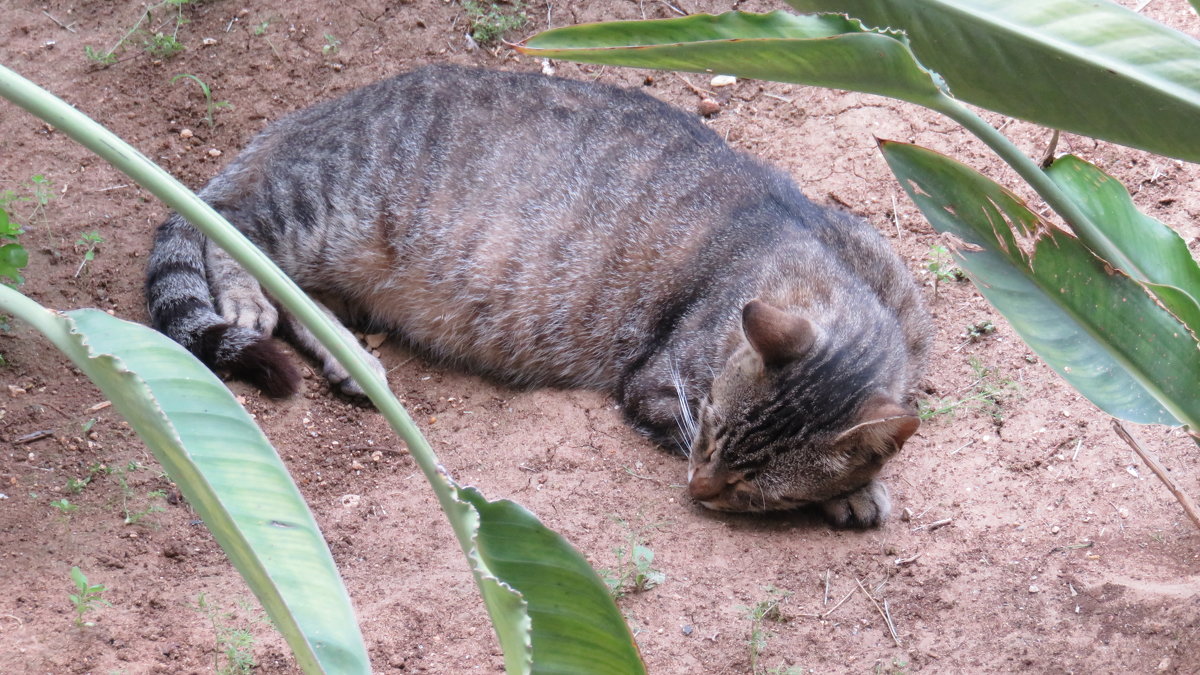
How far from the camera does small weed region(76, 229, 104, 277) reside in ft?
11.7

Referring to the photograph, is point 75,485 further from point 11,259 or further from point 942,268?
point 942,268

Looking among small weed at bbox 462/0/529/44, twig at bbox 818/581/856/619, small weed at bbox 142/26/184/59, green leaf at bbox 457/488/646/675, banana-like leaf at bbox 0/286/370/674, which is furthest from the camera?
small weed at bbox 462/0/529/44

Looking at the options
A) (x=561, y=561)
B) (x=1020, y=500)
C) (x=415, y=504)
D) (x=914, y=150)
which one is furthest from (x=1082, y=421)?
(x=561, y=561)

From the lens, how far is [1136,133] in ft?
5.21

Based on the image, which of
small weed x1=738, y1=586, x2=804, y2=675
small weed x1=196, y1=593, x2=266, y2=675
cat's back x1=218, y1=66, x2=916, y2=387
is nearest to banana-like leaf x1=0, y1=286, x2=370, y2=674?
small weed x1=196, y1=593, x2=266, y2=675

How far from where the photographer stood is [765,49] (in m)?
1.46

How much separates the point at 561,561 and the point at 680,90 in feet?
12.4

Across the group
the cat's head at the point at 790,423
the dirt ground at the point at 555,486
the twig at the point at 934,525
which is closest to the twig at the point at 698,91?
the dirt ground at the point at 555,486

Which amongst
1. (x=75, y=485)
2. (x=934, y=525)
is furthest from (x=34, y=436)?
(x=934, y=525)

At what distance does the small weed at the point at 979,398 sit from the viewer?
10.8ft

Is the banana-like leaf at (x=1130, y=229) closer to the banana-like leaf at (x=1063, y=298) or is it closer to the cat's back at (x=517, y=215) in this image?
the banana-like leaf at (x=1063, y=298)

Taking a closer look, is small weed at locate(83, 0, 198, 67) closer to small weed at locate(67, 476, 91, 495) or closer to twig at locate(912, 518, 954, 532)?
small weed at locate(67, 476, 91, 495)

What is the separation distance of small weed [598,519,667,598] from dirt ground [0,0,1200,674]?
1.6 inches

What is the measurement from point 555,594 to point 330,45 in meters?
3.87
